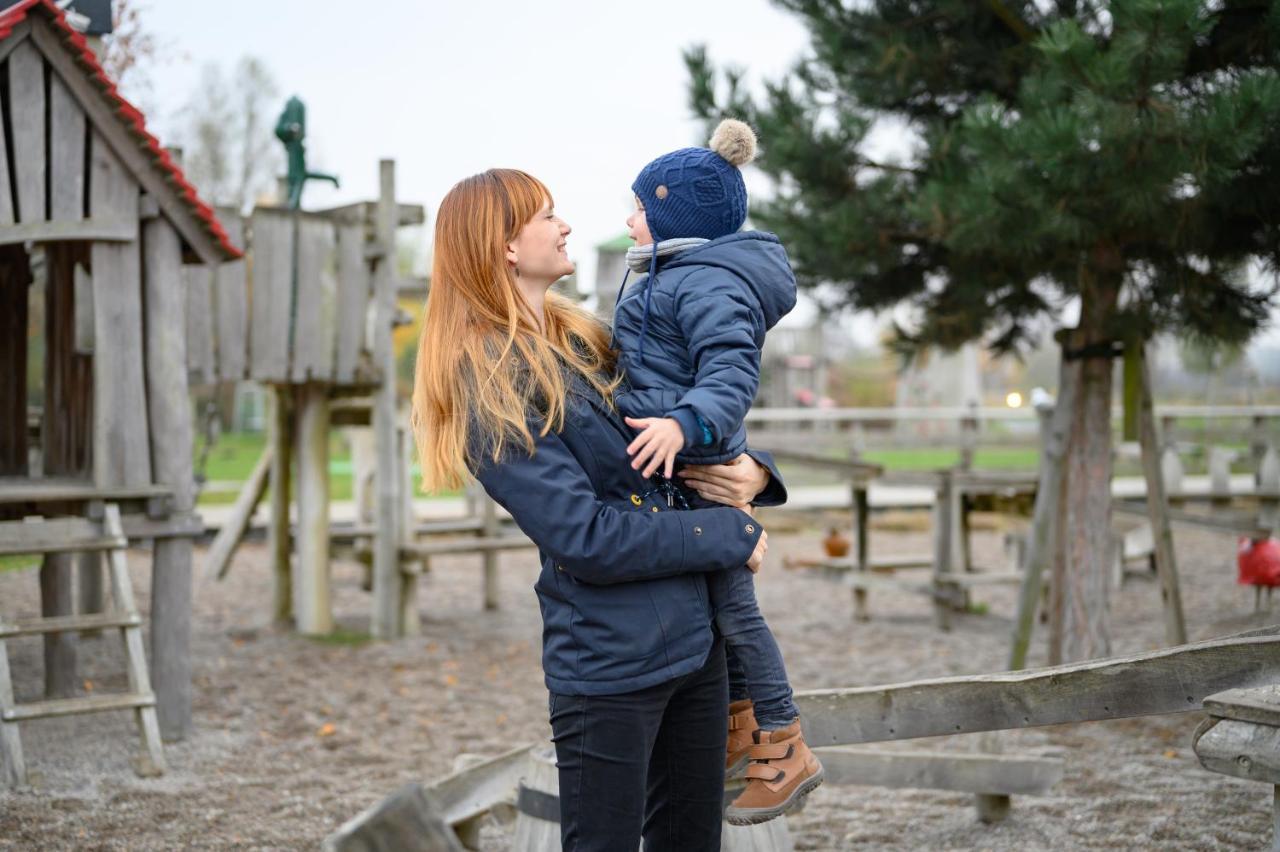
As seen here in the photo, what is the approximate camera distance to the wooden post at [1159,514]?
6.61 metres

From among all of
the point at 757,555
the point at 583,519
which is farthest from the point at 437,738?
the point at 583,519

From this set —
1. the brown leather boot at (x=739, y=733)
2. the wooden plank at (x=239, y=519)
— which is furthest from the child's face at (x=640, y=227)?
the wooden plank at (x=239, y=519)

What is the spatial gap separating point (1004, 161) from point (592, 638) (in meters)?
3.73

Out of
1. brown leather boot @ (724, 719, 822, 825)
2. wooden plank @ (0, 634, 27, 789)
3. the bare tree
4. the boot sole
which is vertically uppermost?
the bare tree

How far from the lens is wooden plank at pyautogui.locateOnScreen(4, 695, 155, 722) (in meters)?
5.00

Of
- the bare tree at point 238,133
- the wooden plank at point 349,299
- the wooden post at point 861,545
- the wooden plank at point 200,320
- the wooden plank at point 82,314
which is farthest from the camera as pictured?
the bare tree at point 238,133

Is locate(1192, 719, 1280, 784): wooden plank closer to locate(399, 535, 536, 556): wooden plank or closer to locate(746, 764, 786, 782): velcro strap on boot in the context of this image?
locate(746, 764, 786, 782): velcro strap on boot

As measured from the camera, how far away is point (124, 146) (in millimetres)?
5715

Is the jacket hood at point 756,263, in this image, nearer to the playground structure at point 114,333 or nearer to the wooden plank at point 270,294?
the playground structure at point 114,333

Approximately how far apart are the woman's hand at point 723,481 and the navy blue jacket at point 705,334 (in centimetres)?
2

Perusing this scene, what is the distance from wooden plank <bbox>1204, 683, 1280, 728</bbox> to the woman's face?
1674 mm

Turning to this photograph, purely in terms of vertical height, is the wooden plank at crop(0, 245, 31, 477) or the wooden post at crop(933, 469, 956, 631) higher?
the wooden plank at crop(0, 245, 31, 477)

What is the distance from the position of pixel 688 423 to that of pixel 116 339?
4.36 meters

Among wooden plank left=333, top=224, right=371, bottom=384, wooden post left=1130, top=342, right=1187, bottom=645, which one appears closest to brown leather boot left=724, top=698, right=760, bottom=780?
wooden post left=1130, top=342, right=1187, bottom=645
